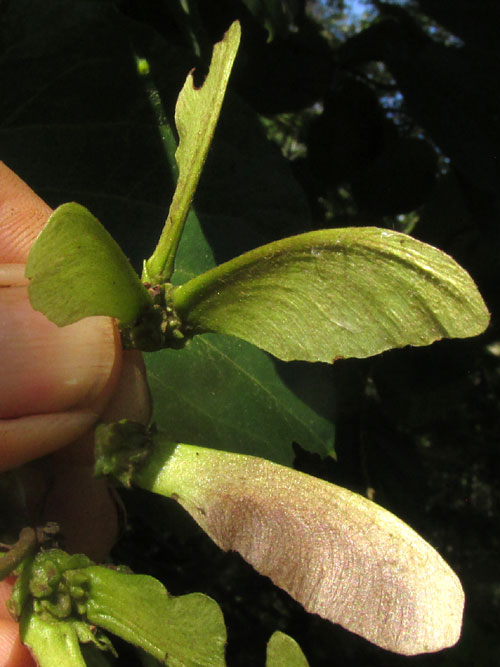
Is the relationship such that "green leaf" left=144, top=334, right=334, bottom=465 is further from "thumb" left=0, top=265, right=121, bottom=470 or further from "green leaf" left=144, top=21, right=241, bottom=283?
"green leaf" left=144, top=21, right=241, bottom=283

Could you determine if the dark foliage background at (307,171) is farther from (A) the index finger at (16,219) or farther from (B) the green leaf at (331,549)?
(B) the green leaf at (331,549)

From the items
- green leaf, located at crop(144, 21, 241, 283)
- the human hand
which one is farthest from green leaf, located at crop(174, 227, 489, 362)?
the human hand

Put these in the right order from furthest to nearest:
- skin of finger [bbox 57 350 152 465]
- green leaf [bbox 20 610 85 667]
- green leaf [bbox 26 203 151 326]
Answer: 1. skin of finger [bbox 57 350 152 465]
2. green leaf [bbox 20 610 85 667]
3. green leaf [bbox 26 203 151 326]

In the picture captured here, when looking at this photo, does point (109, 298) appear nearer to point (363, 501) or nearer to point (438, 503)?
point (363, 501)

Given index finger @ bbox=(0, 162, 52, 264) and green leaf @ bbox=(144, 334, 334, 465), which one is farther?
green leaf @ bbox=(144, 334, 334, 465)

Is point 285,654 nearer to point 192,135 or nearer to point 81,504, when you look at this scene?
point 81,504

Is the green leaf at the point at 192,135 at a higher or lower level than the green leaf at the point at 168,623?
higher

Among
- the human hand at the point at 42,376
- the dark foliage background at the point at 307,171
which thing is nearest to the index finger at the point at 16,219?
the human hand at the point at 42,376
